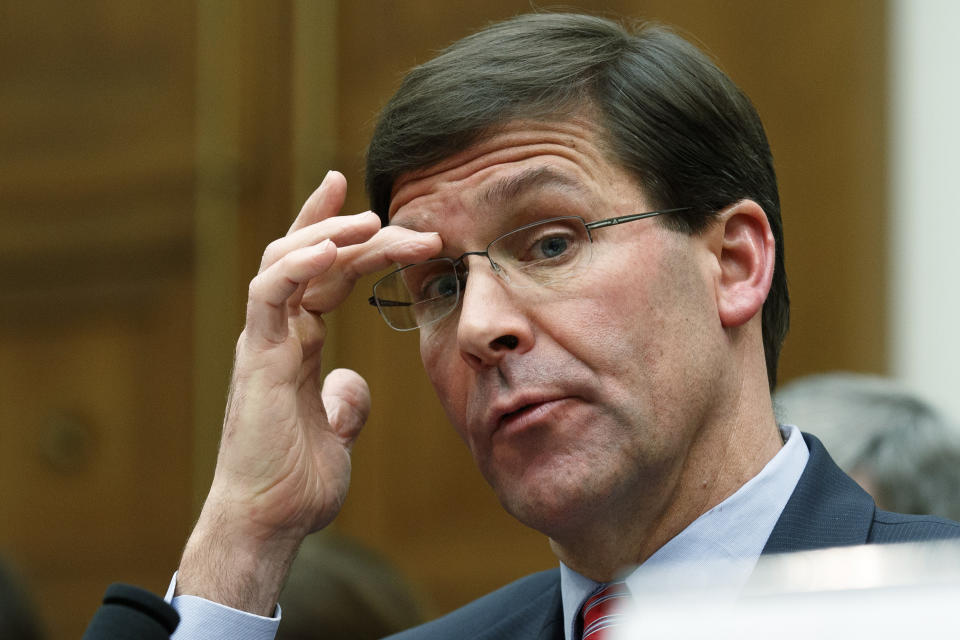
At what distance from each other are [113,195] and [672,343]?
311 centimetres

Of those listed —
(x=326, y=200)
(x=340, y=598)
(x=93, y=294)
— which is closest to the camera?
(x=326, y=200)

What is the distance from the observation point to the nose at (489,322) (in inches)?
71.7

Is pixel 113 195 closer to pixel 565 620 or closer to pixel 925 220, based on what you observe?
pixel 925 220

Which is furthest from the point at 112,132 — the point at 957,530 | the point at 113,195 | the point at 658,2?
the point at 957,530

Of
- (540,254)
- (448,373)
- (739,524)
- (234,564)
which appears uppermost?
(540,254)

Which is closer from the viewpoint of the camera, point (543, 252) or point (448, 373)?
point (543, 252)

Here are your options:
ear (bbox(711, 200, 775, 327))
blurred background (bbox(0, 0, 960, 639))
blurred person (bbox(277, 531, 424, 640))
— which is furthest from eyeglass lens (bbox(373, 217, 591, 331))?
blurred background (bbox(0, 0, 960, 639))

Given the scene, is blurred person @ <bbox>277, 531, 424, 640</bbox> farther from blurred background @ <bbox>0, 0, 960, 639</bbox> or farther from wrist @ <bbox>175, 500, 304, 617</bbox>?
blurred background @ <bbox>0, 0, 960, 639</bbox>

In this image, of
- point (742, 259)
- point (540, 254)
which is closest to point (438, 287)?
point (540, 254)

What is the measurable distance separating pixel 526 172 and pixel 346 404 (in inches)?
25.4

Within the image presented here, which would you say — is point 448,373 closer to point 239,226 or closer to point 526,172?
point 526,172

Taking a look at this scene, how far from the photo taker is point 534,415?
5.96 ft

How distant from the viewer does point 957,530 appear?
5.84 ft

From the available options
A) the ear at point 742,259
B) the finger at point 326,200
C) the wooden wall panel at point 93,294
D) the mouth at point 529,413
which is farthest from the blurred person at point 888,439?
the wooden wall panel at point 93,294
